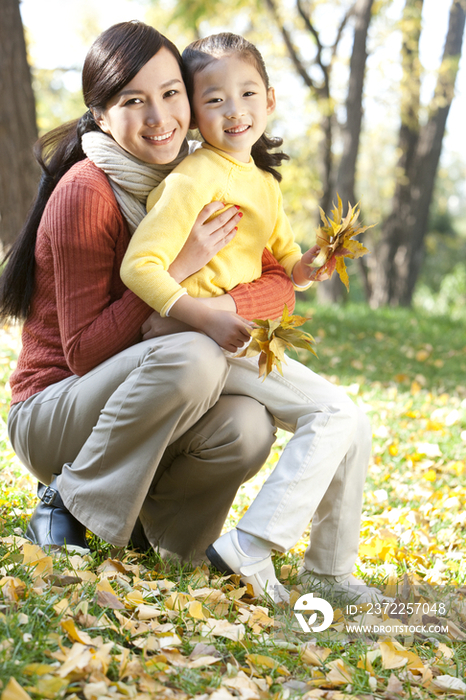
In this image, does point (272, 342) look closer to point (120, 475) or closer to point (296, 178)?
Result: point (120, 475)

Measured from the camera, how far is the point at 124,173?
2.21m

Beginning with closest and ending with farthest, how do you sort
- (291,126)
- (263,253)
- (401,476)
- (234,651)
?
(234,651) → (263,253) → (401,476) → (291,126)

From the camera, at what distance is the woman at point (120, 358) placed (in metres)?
2.03

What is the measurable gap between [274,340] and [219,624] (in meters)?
0.84

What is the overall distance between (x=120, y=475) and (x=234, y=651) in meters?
0.64

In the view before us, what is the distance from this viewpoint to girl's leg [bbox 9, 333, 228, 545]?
1983 millimetres

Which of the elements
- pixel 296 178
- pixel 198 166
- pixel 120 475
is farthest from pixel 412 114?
pixel 120 475

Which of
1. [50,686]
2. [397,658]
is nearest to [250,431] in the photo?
[397,658]

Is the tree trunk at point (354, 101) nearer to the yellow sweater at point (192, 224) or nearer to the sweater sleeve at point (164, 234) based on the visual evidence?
the yellow sweater at point (192, 224)

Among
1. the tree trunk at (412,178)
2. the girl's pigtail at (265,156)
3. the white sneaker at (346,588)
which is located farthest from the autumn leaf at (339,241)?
the tree trunk at (412,178)

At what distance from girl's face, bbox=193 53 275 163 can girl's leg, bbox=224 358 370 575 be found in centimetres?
81

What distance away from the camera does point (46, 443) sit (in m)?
2.27

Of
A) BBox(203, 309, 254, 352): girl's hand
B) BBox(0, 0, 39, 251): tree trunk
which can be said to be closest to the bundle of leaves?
BBox(203, 309, 254, 352): girl's hand

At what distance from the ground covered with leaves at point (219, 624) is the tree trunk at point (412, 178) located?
855 centimetres
